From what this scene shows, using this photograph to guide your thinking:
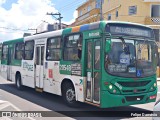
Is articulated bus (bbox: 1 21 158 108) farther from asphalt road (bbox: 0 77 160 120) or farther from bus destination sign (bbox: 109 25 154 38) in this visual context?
asphalt road (bbox: 0 77 160 120)

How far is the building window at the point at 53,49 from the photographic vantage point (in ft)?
37.0

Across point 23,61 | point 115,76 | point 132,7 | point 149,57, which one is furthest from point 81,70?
point 132,7

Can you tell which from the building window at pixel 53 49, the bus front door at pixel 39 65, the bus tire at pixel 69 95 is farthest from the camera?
the bus front door at pixel 39 65

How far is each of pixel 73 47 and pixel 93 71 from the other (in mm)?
1663

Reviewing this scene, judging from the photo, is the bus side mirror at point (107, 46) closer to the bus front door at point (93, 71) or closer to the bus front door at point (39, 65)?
the bus front door at point (93, 71)

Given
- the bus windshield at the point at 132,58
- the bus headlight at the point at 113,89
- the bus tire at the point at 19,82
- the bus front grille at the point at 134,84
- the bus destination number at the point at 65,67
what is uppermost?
the bus windshield at the point at 132,58

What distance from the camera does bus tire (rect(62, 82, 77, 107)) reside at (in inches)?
399

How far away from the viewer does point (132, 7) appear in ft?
119

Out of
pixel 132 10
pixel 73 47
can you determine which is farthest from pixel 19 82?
pixel 132 10

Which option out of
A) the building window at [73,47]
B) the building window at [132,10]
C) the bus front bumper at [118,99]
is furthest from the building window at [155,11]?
the bus front bumper at [118,99]

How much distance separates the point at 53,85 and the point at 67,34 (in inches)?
89.5

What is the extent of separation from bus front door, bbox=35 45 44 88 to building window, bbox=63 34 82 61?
220cm

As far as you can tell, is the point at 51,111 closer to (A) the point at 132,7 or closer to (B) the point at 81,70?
Answer: (B) the point at 81,70

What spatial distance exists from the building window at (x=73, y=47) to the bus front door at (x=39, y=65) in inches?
86.7
